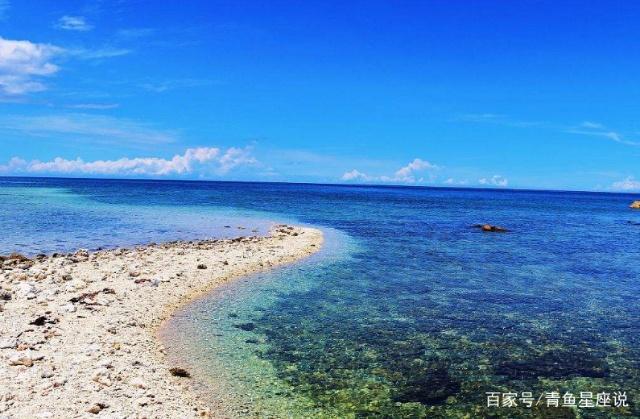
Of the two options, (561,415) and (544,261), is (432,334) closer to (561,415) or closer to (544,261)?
(561,415)

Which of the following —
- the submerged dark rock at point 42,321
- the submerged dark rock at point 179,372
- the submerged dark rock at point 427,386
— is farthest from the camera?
the submerged dark rock at point 42,321

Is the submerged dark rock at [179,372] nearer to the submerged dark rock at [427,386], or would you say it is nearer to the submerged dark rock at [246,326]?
the submerged dark rock at [246,326]

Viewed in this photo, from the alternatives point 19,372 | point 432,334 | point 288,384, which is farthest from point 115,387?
point 432,334

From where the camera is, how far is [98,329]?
621 inches

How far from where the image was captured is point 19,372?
1171 cm

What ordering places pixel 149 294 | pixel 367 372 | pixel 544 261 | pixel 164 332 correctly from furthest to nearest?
pixel 544 261 → pixel 149 294 → pixel 164 332 → pixel 367 372

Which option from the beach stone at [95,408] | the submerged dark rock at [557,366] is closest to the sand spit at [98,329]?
the beach stone at [95,408]

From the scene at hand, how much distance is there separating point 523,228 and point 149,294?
172 ft

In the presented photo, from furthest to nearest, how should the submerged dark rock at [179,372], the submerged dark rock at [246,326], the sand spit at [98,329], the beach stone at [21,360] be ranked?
the submerged dark rock at [246,326] → the submerged dark rock at [179,372] → the beach stone at [21,360] → the sand spit at [98,329]

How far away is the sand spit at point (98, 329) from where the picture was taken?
428 inches

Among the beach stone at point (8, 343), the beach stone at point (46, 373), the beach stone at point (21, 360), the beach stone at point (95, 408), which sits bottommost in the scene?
the beach stone at point (95, 408)

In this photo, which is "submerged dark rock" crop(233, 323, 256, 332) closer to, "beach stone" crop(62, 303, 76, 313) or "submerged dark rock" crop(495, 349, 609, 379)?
"beach stone" crop(62, 303, 76, 313)

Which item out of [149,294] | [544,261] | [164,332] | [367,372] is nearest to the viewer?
[367,372]

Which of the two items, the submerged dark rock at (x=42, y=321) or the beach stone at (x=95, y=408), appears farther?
the submerged dark rock at (x=42, y=321)
